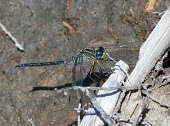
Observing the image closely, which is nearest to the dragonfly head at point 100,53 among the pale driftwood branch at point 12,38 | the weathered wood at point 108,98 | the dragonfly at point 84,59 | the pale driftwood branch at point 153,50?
the dragonfly at point 84,59

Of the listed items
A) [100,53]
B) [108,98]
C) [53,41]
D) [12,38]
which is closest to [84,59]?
[100,53]

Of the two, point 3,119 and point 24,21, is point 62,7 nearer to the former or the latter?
point 24,21

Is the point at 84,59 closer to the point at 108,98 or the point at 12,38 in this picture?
the point at 108,98

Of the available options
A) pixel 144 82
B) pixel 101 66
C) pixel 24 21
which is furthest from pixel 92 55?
pixel 24 21

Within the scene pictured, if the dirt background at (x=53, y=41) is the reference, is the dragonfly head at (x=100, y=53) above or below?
below

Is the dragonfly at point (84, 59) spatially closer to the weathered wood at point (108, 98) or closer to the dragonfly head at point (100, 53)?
the dragonfly head at point (100, 53)

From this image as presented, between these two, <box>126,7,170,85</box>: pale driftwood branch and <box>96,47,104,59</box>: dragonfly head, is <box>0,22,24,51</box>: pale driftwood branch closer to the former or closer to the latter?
<box>96,47,104,59</box>: dragonfly head
